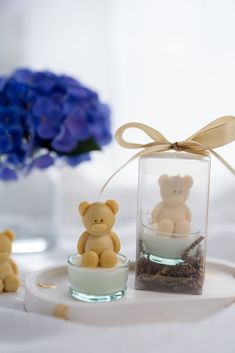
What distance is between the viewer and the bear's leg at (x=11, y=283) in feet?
3.04

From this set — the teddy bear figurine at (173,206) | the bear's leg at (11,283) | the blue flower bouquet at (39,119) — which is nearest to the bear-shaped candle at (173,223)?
the teddy bear figurine at (173,206)

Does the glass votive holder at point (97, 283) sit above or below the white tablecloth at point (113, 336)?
above

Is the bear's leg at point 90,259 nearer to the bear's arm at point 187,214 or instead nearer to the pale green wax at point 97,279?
the pale green wax at point 97,279

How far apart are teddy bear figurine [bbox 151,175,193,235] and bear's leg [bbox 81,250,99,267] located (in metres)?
0.10

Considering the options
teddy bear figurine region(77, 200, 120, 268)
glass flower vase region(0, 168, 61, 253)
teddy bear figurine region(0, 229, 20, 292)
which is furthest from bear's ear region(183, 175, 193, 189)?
glass flower vase region(0, 168, 61, 253)

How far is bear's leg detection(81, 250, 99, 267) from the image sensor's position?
79 cm

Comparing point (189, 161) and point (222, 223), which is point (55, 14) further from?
point (189, 161)

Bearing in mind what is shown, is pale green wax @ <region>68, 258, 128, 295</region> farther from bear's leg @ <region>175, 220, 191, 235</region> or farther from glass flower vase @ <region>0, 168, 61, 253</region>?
glass flower vase @ <region>0, 168, 61, 253</region>

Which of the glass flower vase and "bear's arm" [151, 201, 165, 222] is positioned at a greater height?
"bear's arm" [151, 201, 165, 222]

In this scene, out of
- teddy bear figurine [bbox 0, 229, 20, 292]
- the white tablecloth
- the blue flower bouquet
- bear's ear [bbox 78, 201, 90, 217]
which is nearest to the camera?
the white tablecloth

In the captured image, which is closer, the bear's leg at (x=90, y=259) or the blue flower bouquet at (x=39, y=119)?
the bear's leg at (x=90, y=259)

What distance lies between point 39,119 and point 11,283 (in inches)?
13.8

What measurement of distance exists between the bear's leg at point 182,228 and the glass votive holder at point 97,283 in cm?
9

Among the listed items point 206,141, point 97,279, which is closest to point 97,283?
point 97,279
